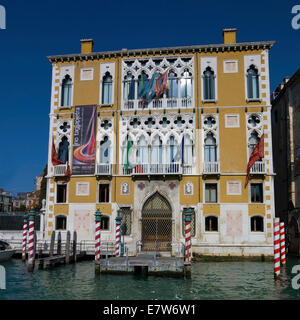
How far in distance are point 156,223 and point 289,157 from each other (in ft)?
32.1

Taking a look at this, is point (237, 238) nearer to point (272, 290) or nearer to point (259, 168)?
point (259, 168)

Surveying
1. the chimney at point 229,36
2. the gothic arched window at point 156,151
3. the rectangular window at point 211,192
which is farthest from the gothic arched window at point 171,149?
the chimney at point 229,36

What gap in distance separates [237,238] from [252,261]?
4.60 ft

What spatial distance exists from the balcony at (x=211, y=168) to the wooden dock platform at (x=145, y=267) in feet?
22.5

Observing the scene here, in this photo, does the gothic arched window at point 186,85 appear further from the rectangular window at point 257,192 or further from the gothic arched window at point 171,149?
the rectangular window at point 257,192

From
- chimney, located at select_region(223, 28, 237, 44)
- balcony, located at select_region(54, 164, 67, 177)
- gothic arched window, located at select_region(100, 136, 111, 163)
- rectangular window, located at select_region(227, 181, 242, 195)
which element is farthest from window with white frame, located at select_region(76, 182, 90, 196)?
chimney, located at select_region(223, 28, 237, 44)

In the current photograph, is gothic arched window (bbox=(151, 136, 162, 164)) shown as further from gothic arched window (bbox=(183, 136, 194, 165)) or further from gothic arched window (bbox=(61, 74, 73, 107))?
gothic arched window (bbox=(61, 74, 73, 107))

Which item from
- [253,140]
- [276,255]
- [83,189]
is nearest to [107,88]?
[83,189]

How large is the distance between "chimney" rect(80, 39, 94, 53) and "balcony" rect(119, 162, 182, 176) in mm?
8425

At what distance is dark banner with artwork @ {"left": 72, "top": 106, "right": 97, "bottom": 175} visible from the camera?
2289 cm

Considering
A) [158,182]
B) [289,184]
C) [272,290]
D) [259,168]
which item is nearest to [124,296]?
[272,290]

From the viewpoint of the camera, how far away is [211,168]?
21.8m

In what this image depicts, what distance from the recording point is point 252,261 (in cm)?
2061

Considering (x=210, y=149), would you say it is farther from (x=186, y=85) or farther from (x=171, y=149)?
(x=186, y=85)
